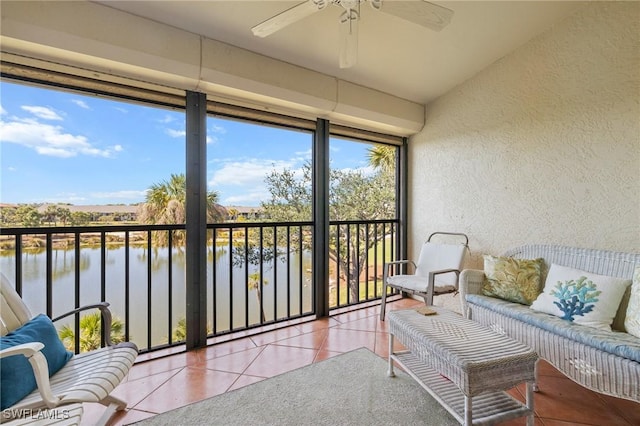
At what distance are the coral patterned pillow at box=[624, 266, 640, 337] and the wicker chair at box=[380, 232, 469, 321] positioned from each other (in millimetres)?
1148

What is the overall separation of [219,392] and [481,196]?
2.90 m

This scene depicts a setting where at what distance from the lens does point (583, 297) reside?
1.86 metres

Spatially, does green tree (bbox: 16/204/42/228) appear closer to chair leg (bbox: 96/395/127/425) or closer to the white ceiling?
chair leg (bbox: 96/395/127/425)

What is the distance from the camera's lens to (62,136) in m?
1.96

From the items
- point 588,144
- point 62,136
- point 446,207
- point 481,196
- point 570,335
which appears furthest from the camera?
point 446,207

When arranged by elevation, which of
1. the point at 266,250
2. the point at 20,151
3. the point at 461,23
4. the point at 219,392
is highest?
the point at 461,23

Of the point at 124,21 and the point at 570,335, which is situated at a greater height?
the point at 124,21

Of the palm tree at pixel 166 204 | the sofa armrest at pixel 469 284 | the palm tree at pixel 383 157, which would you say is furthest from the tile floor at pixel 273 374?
the palm tree at pixel 383 157

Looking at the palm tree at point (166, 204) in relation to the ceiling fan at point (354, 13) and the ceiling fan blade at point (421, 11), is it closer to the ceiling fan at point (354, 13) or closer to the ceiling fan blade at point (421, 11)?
the ceiling fan at point (354, 13)

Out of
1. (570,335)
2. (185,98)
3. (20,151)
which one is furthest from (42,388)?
(570,335)

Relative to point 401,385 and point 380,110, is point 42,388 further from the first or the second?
point 380,110

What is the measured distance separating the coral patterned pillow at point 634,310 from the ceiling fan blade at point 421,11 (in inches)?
75.9

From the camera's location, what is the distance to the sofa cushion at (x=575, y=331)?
1.47 meters

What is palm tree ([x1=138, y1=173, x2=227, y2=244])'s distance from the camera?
2.30 meters
